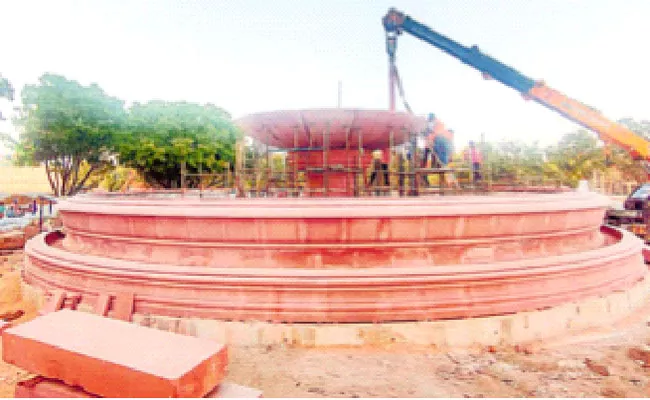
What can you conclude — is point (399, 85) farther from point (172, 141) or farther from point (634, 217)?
point (172, 141)

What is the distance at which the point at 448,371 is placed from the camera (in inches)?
160

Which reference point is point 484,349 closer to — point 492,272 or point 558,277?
point 492,272

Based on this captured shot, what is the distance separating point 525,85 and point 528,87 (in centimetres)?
16

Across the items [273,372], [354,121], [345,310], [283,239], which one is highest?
[354,121]

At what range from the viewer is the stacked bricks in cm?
263

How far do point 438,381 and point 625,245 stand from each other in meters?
4.42

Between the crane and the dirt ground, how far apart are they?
562 inches

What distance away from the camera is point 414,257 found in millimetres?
5008

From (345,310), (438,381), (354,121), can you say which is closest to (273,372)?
(345,310)

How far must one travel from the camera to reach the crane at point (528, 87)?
17.3 metres

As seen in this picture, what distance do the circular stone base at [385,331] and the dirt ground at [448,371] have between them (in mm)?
96

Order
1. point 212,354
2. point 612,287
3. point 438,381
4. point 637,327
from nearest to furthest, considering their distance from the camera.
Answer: point 212,354
point 438,381
point 637,327
point 612,287

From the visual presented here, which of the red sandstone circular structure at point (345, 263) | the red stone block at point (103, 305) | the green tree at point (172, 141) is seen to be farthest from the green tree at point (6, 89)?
the red stone block at point (103, 305)

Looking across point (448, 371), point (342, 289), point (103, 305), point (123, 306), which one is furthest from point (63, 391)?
point (448, 371)
